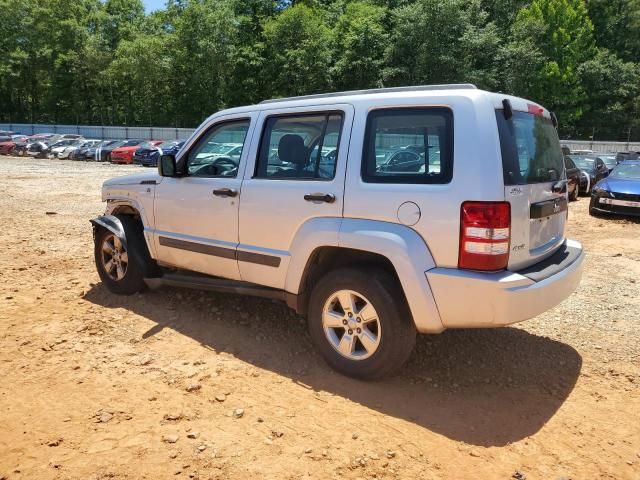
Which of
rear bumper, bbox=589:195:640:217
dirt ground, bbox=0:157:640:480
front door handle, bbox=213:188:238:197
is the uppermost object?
front door handle, bbox=213:188:238:197

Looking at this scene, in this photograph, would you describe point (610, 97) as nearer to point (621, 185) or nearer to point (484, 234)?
point (621, 185)

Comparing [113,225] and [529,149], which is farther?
[113,225]

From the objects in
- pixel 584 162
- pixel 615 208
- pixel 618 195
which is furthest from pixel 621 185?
pixel 584 162

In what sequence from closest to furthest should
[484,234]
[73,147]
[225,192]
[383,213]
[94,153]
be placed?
[484,234]
[383,213]
[225,192]
[94,153]
[73,147]

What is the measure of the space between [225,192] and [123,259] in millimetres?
1752

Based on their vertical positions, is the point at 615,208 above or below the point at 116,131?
below

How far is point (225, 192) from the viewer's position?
4.38m

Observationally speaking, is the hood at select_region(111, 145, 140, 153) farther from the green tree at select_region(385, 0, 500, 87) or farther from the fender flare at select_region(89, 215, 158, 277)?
the fender flare at select_region(89, 215, 158, 277)

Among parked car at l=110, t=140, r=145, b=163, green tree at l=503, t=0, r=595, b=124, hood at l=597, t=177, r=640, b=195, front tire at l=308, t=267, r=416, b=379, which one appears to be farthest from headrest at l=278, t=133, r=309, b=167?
green tree at l=503, t=0, r=595, b=124

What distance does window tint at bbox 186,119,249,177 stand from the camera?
4488 millimetres

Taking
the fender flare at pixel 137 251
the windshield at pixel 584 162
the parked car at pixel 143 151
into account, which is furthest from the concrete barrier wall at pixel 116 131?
the fender flare at pixel 137 251

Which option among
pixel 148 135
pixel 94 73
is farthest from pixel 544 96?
pixel 94 73

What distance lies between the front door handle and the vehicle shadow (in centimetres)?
124

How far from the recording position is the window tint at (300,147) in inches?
153
